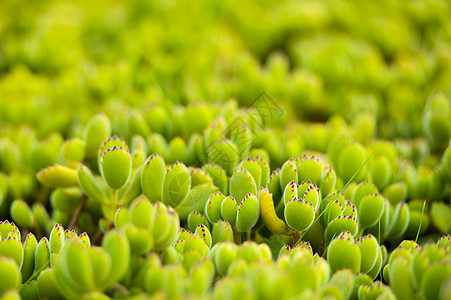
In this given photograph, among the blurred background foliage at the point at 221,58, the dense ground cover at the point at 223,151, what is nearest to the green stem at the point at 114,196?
the dense ground cover at the point at 223,151

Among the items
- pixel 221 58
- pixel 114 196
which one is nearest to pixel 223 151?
pixel 114 196

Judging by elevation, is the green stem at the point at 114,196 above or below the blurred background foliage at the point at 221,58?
below

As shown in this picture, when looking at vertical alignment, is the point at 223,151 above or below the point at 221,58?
below

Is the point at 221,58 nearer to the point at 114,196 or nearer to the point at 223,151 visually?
the point at 223,151

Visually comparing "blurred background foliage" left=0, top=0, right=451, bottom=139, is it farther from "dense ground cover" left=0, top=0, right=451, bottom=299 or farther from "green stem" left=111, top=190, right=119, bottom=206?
"green stem" left=111, top=190, right=119, bottom=206

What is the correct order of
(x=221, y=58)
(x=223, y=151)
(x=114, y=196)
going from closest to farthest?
1. (x=114, y=196)
2. (x=223, y=151)
3. (x=221, y=58)

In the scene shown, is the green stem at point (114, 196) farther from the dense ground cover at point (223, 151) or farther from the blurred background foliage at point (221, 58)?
the blurred background foliage at point (221, 58)

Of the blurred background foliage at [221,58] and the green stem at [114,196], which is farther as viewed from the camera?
the blurred background foliage at [221,58]

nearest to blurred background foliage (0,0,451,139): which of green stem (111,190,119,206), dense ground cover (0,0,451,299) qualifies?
dense ground cover (0,0,451,299)
